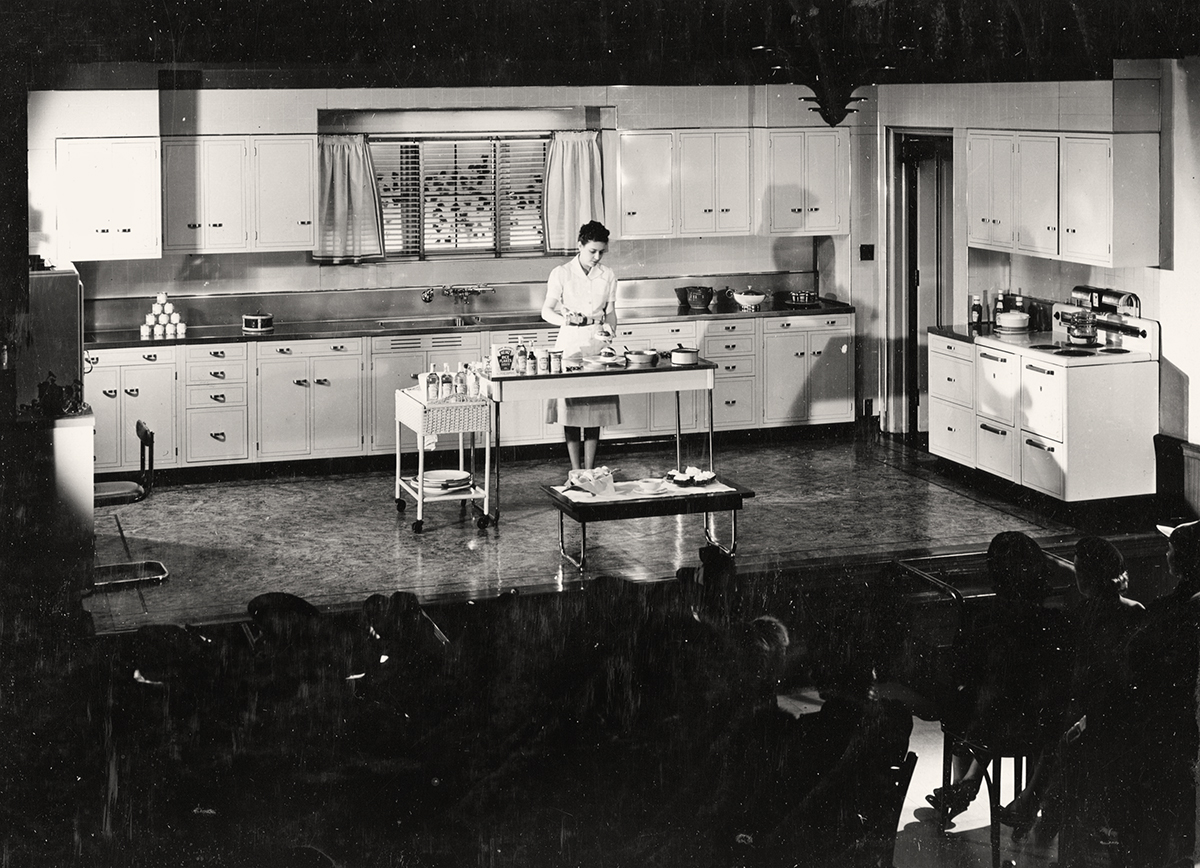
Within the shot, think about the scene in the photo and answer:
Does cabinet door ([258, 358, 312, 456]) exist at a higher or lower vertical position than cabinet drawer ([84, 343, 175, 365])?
lower

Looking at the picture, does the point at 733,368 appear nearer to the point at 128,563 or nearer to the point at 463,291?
the point at 463,291

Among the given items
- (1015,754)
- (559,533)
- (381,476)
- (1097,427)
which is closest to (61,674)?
(1015,754)

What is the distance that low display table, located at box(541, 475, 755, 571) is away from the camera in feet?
25.5

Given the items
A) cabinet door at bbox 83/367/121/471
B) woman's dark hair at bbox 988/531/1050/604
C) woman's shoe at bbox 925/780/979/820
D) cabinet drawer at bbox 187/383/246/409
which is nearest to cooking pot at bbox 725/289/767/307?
cabinet drawer at bbox 187/383/246/409

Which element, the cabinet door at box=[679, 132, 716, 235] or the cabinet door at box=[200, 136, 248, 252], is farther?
the cabinet door at box=[679, 132, 716, 235]

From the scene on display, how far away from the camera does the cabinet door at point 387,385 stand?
10711 mm

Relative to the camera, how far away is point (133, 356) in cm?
1012

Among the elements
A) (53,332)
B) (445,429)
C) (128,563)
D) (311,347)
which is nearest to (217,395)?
(311,347)

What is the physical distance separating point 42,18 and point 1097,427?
643cm

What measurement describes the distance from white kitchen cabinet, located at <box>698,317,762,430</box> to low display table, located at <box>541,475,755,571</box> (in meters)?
3.42

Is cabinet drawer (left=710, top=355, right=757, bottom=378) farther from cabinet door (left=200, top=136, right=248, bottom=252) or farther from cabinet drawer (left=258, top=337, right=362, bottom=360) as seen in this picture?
cabinet door (left=200, top=136, right=248, bottom=252)

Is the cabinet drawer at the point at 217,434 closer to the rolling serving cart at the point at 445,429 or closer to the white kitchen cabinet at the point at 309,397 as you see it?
the white kitchen cabinet at the point at 309,397

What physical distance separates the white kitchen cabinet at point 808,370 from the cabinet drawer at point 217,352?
3905mm

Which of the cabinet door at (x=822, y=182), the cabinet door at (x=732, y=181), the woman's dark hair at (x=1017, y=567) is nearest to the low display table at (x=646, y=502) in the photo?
the woman's dark hair at (x=1017, y=567)
